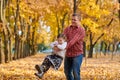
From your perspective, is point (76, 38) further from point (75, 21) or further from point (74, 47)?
point (75, 21)

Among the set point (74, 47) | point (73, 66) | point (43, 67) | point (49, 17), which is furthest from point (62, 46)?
point (49, 17)

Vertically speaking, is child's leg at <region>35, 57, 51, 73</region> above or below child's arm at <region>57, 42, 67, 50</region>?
below

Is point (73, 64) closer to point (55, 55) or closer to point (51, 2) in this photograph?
point (55, 55)

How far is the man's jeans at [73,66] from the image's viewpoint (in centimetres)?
1020

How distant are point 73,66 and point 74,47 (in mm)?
526

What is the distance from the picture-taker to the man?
10.2 metres

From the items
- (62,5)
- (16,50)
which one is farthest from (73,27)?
(62,5)

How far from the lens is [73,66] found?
1023cm

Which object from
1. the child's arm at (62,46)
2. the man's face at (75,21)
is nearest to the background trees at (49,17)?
the child's arm at (62,46)

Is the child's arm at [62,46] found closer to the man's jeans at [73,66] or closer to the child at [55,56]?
the child at [55,56]

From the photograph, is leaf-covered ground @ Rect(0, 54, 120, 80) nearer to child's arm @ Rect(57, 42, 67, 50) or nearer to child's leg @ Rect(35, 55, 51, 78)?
child's leg @ Rect(35, 55, 51, 78)

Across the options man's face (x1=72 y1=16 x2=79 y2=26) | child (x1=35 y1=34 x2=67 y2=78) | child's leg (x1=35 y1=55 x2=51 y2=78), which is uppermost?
man's face (x1=72 y1=16 x2=79 y2=26)

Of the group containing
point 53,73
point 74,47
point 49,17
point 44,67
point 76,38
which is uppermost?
point 76,38

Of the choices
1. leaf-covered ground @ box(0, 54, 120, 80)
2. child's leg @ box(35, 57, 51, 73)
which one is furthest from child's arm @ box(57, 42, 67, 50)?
leaf-covered ground @ box(0, 54, 120, 80)
